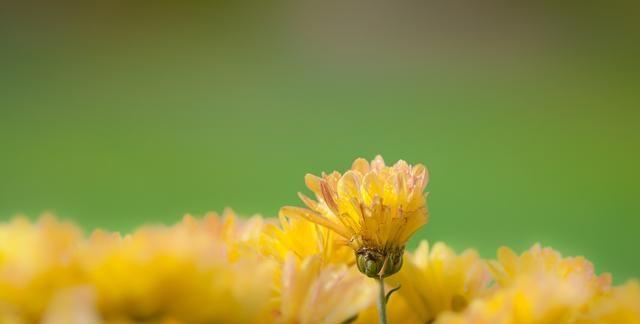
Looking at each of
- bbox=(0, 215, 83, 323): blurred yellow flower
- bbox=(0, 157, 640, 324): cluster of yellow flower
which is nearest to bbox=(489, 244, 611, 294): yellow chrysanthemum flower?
bbox=(0, 157, 640, 324): cluster of yellow flower

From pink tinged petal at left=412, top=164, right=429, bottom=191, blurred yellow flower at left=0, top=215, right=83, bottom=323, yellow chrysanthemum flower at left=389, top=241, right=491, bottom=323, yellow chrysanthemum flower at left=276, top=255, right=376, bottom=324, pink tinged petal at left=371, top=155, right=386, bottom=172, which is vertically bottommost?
blurred yellow flower at left=0, top=215, right=83, bottom=323

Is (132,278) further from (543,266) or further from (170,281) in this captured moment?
(543,266)

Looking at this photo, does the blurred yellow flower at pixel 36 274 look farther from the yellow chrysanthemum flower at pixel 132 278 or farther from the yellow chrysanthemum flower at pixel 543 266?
the yellow chrysanthemum flower at pixel 543 266

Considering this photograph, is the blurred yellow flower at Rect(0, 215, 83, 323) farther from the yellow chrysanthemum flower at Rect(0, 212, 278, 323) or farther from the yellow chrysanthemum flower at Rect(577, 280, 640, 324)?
the yellow chrysanthemum flower at Rect(577, 280, 640, 324)

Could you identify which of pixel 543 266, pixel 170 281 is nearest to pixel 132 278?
pixel 170 281

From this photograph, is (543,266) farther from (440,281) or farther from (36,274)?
(36,274)

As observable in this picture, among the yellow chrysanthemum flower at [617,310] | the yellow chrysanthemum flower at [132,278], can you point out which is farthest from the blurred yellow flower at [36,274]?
the yellow chrysanthemum flower at [617,310]
